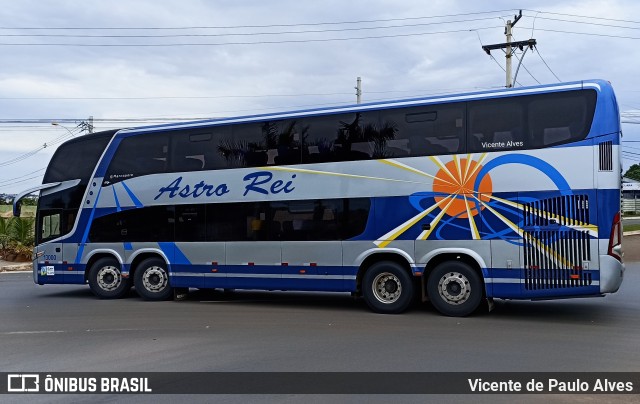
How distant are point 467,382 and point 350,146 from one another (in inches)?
244

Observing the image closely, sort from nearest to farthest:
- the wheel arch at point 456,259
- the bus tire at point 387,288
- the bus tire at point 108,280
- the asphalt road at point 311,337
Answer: the asphalt road at point 311,337, the wheel arch at point 456,259, the bus tire at point 387,288, the bus tire at point 108,280

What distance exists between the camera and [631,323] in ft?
32.8

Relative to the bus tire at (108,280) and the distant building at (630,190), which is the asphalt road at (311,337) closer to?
the bus tire at (108,280)

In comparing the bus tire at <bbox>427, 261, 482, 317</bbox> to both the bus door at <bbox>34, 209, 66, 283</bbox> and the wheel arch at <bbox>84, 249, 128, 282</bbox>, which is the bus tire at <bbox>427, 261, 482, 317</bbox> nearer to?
the wheel arch at <bbox>84, 249, 128, 282</bbox>

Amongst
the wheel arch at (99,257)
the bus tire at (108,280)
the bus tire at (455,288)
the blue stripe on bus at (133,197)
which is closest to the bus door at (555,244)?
the bus tire at (455,288)

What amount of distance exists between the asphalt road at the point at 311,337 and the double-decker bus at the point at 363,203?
707mm

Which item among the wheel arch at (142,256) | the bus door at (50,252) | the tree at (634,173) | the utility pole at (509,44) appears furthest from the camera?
the tree at (634,173)

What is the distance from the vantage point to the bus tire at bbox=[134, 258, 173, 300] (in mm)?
13953

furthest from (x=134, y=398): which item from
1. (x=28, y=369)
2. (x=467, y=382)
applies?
(x=467, y=382)

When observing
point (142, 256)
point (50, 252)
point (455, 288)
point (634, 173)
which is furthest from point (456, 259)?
point (634, 173)

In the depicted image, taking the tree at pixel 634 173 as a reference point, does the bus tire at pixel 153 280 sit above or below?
below

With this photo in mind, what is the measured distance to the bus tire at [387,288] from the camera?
11.3 m

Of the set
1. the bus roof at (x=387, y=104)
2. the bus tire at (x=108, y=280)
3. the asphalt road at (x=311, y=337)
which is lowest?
the asphalt road at (x=311, y=337)

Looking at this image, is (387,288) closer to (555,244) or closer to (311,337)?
(311,337)
